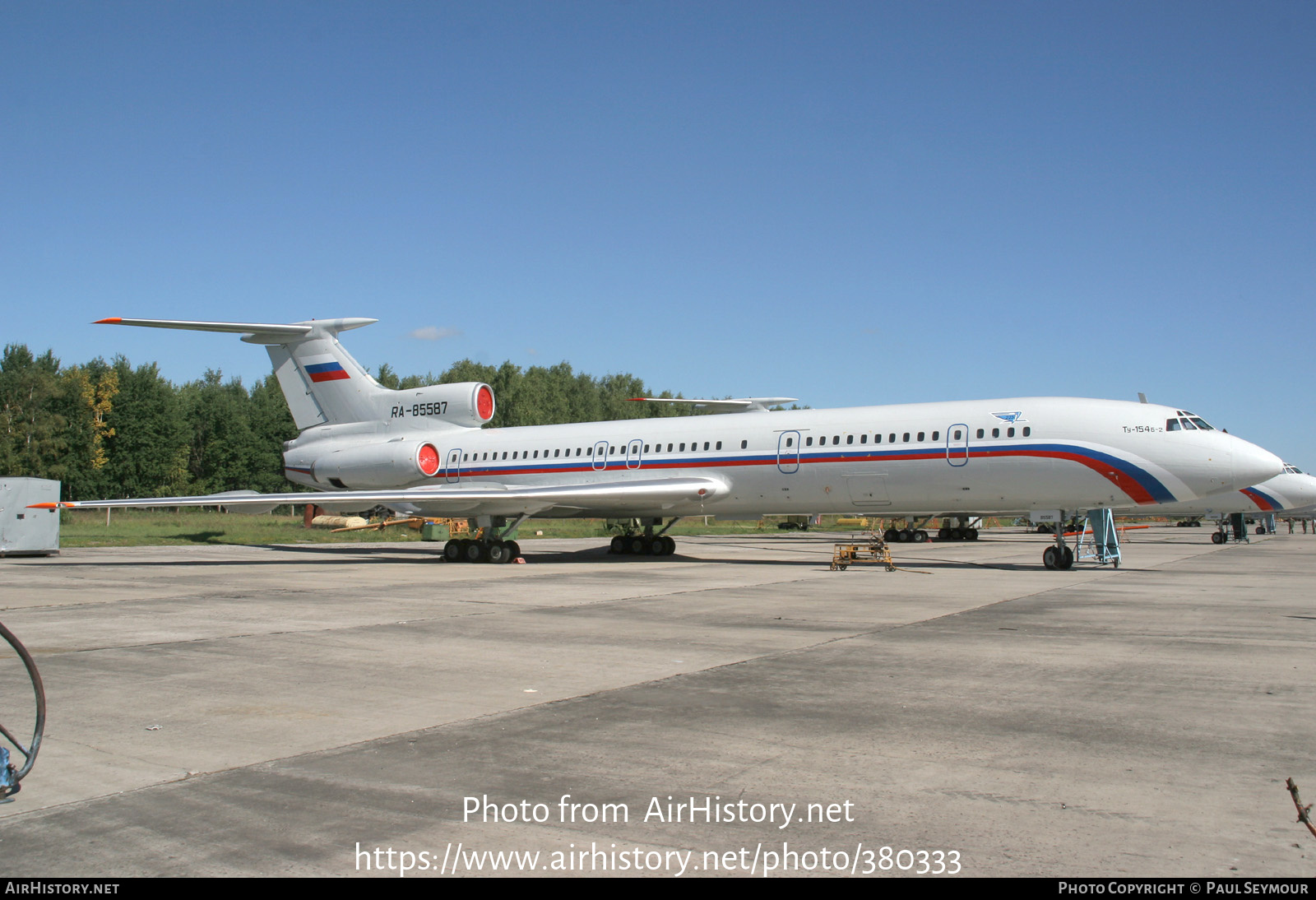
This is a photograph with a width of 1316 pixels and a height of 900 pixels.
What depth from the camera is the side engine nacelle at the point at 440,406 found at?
27.3 m

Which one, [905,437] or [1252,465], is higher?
[905,437]

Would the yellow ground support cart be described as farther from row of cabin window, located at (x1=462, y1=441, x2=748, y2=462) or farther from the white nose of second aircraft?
the white nose of second aircraft

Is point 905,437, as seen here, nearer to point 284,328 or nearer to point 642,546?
point 642,546

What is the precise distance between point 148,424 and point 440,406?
172 ft

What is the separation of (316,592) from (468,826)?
1154 centimetres

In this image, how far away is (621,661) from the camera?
8.40m

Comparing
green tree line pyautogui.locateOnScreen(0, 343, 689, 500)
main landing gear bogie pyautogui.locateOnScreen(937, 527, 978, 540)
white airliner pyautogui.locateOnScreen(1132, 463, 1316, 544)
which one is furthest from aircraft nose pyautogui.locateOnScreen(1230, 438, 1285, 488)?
green tree line pyautogui.locateOnScreen(0, 343, 689, 500)

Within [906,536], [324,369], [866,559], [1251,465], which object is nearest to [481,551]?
[324,369]

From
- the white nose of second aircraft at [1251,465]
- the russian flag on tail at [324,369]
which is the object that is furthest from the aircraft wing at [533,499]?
the white nose of second aircraft at [1251,465]

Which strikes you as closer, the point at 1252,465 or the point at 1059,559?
the point at 1252,465

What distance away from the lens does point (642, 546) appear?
2623 centimetres

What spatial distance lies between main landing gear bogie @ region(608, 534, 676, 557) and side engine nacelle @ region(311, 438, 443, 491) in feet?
18.2

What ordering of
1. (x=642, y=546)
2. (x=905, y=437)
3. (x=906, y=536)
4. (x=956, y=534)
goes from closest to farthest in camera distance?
(x=905, y=437)
(x=642, y=546)
(x=906, y=536)
(x=956, y=534)
